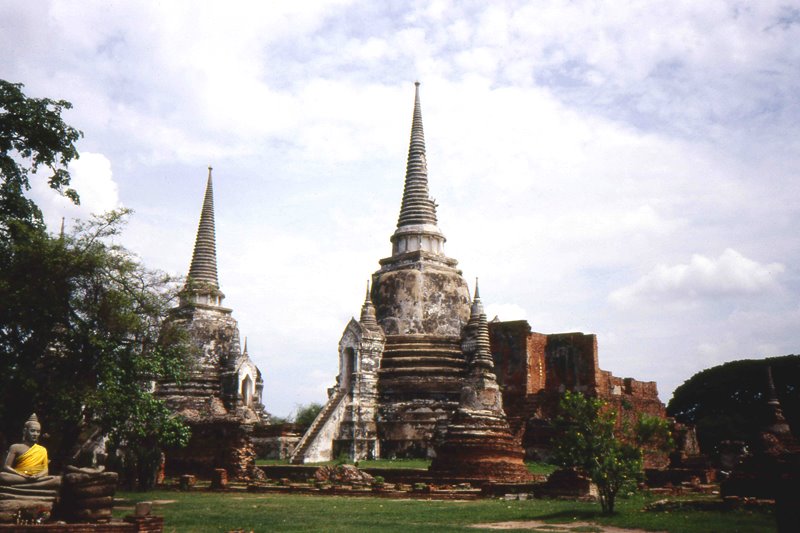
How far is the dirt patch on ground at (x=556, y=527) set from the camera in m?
11.8

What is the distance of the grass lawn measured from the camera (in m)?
12.0

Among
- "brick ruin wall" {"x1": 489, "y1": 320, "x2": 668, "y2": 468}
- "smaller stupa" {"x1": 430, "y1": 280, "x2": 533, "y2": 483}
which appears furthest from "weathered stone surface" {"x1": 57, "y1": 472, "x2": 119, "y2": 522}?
"brick ruin wall" {"x1": 489, "y1": 320, "x2": 668, "y2": 468}

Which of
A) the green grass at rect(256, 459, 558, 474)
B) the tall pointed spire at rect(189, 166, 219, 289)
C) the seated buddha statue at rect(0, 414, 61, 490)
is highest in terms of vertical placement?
the tall pointed spire at rect(189, 166, 219, 289)

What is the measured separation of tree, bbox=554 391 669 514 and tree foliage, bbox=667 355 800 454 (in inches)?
1301

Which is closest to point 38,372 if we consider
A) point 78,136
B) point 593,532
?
point 78,136

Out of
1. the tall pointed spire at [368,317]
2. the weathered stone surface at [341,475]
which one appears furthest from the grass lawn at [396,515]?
the tall pointed spire at [368,317]

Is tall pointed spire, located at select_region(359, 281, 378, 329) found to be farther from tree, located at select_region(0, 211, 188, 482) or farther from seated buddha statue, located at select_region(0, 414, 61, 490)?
seated buddha statue, located at select_region(0, 414, 61, 490)

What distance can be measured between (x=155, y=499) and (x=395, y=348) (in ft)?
56.1

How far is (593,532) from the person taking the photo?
460 inches

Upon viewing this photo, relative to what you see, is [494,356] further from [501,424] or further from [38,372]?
[38,372]

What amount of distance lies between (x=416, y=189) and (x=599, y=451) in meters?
25.2

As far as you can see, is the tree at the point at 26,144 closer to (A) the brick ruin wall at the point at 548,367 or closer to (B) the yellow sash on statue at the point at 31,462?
(B) the yellow sash on statue at the point at 31,462

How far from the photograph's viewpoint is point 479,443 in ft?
79.0

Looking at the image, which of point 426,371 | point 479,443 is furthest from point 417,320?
point 479,443
